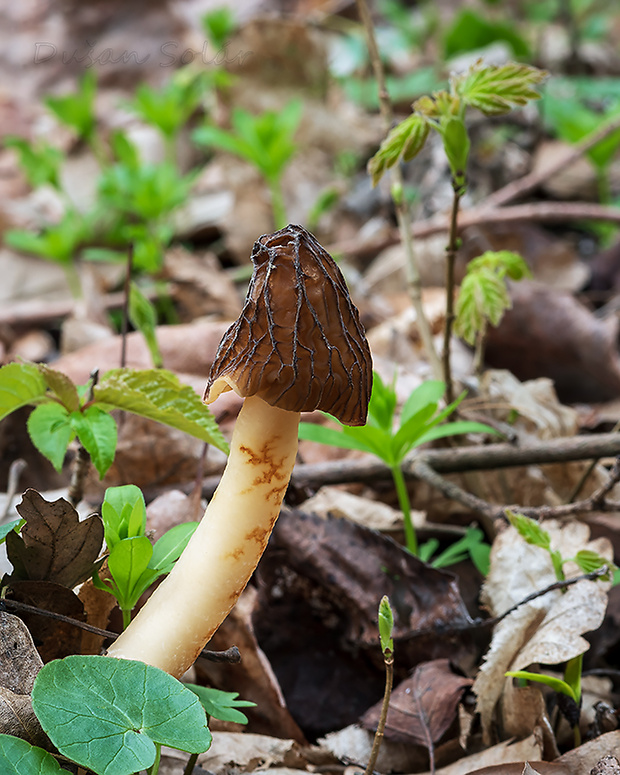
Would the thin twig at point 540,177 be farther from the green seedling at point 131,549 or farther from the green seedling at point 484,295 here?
the green seedling at point 131,549

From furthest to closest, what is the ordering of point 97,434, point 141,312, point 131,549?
point 141,312
point 97,434
point 131,549

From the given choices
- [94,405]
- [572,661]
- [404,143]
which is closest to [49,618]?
[94,405]

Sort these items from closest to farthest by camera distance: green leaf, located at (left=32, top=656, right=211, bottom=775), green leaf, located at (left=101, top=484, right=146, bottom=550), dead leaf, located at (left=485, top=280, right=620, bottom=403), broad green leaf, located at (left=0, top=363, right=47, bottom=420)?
green leaf, located at (left=32, top=656, right=211, bottom=775)
green leaf, located at (left=101, top=484, right=146, bottom=550)
broad green leaf, located at (left=0, top=363, right=47, bottom=420)
dead leaf, located at (left=485, top=280, right=620, bottom=403)

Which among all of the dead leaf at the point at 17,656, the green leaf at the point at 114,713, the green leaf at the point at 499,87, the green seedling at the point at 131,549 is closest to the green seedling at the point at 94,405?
the green seedling at the point at 131,549

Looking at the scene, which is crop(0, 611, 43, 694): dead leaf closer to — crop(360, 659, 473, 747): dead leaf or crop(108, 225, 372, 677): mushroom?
crop(108, 225, 372, 677): mushroom

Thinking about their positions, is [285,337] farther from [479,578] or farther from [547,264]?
[547,264]

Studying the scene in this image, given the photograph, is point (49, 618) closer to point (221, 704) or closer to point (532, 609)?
point (221, 704)

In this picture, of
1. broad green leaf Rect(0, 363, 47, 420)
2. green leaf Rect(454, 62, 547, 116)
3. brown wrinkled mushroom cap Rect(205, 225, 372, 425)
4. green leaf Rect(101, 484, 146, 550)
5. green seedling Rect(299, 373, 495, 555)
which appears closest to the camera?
brown wrinkled mushroom cap Rect(205, 225, 372, 425)

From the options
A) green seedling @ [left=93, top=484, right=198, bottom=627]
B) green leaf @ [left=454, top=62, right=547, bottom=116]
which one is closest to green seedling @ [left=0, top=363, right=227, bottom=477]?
green seedling @ [left=93, top=484, right=198, bottom=627]
